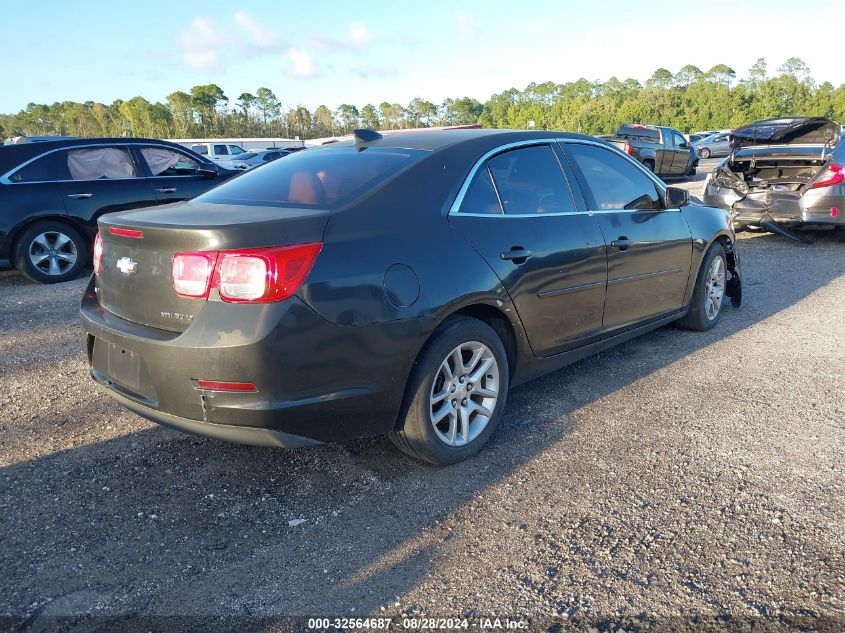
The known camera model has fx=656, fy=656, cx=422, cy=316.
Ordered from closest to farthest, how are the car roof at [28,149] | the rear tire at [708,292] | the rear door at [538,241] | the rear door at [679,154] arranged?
the rear door at [538,241], the rear tire at [708,292], the car roof at [28,149], the rear door at [679,154]

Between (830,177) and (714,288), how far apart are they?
4.47 metres

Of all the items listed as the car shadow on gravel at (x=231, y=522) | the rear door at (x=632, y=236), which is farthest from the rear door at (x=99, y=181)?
the rear door at (x=632, y=236)

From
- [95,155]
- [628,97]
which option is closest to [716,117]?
[628,97]

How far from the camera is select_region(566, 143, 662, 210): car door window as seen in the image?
412 centimetres

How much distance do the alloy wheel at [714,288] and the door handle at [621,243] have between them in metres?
1.42

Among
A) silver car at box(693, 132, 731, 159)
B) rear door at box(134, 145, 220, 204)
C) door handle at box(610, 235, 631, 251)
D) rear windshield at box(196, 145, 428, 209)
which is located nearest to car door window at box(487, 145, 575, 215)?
door handle at box(610, 235, 631, 251)

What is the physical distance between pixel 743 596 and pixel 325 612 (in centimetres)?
145

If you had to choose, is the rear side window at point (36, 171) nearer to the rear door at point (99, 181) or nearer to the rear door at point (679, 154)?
the rear door at point (99, 181)

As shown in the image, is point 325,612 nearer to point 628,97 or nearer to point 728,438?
point 728,438

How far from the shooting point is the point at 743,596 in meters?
2.29

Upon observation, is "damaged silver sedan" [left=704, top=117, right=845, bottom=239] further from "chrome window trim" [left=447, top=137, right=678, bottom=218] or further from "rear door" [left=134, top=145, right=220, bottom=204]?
"rear door" [left=134, top=145, right=220, bottom=204]

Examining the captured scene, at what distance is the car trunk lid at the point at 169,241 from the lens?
2617mm

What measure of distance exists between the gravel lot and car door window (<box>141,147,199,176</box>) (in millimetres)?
4633

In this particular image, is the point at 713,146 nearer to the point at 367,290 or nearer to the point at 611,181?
the point at 611,181
